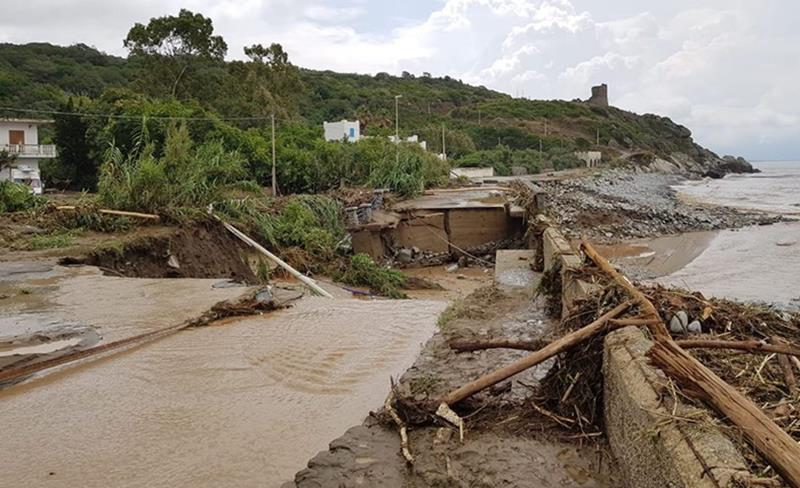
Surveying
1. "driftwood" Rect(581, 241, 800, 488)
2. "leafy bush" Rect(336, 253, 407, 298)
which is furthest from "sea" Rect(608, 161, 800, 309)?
"driftwood" Rect(581, 241, 800, 488)

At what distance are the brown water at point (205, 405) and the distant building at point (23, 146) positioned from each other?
88.2ft

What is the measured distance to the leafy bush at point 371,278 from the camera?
11.9m

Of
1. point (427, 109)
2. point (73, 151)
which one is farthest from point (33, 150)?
point (427, 109)

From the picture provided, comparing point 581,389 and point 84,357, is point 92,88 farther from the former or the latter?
point 581,389

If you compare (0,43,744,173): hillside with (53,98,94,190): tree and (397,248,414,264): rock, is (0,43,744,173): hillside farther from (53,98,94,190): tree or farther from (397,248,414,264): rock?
(397,248,414,264): rock

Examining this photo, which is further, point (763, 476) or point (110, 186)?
point (110, 186)

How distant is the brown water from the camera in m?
3.60

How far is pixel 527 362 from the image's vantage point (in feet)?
12.0

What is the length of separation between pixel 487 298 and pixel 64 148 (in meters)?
24.6

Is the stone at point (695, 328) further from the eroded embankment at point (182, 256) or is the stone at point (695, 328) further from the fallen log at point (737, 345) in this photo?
the eroded embankment at point (182, 256)

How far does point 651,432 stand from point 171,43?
39.6 meters

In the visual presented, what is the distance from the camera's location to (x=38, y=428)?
4.12 metres

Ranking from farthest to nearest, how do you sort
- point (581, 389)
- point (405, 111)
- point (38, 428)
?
point (405, 111)
point (38, 428)
point (581, 389)

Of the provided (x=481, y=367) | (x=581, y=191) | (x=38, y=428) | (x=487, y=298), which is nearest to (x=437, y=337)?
(x=481, y=367)
